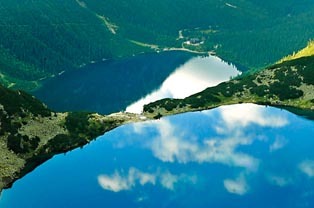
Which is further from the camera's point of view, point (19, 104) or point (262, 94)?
point (262, 94)

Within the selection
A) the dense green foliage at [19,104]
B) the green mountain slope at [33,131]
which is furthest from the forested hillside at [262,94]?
the dense green foliage at [19,104]

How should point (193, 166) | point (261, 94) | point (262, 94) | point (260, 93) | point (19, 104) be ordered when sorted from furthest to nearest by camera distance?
point (260, 93) → point (261, 94) → point (262, 94) → point (19, 104) → point (193, 166)

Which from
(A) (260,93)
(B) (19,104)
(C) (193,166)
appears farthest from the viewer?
(A) (260,93)

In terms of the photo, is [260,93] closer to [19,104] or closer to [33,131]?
[19,104]

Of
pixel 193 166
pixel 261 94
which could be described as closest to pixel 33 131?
pixel 193 166

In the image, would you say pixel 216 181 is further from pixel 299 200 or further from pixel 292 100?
pixel 292 100

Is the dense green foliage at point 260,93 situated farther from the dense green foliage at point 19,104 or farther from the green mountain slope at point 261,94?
the dense green foliage at point 19,104

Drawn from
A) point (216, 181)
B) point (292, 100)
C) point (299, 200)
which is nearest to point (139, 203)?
point (216, 181)

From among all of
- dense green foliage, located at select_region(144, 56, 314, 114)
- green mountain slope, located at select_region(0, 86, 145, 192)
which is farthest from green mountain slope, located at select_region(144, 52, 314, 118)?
green mountain slope, located at select_region(0, 86, 145, 192)
